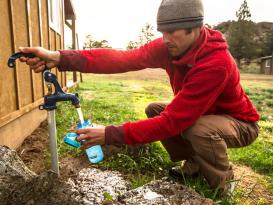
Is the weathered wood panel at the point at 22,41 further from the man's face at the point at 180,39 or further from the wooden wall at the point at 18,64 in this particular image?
the man's face at the point at 180,39

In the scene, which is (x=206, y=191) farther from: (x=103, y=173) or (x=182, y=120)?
(x=103, y=173)

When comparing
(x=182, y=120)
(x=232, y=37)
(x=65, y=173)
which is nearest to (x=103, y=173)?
(x=65, y=173)

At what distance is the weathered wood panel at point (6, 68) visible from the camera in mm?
3295

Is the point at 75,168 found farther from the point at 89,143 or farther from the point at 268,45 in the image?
the point at 268,45

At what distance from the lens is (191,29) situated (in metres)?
2.55

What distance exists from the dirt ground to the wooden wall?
0.38 meters

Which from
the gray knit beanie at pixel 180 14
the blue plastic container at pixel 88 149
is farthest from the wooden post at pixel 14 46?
the gray knit beanie at pixel 180 14

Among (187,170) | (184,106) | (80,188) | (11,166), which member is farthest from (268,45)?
(11,166)

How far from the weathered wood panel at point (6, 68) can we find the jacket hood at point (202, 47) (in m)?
1.81

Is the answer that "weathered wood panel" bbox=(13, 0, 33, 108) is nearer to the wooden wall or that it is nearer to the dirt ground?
the wooden wall

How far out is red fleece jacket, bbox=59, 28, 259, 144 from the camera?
244cm

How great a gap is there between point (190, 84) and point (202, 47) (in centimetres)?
33

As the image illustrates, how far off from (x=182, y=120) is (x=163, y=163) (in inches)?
46.1

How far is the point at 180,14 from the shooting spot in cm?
247
